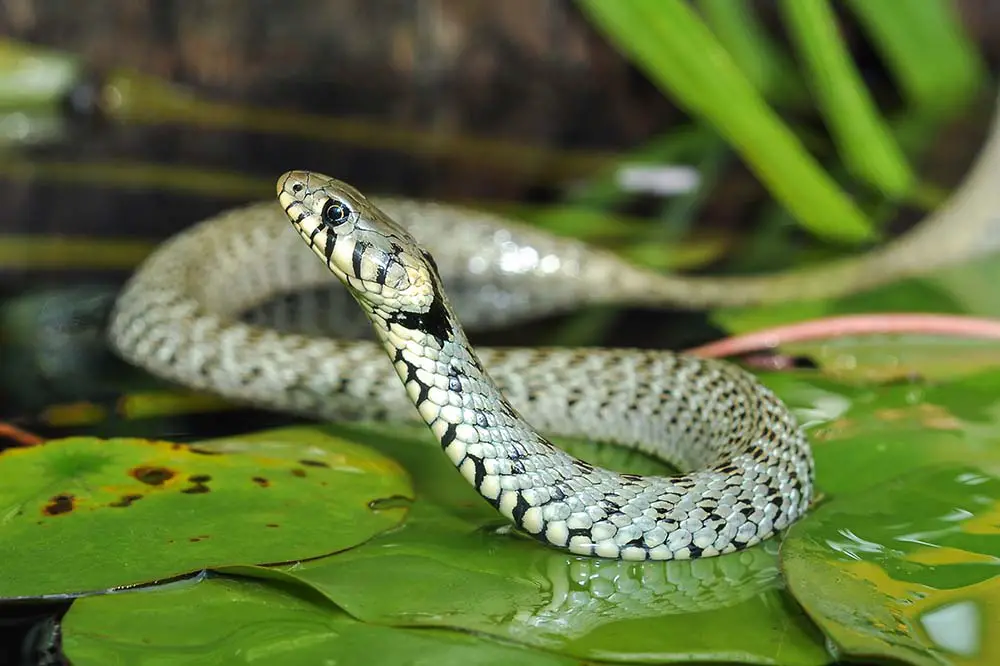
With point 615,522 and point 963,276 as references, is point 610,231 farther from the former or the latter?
point 615,522

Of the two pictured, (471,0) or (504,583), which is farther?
(471,0)

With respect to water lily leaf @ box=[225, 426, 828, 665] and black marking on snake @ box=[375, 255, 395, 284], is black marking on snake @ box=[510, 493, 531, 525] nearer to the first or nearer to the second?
water lily leaf @ box=[225, 426, 828, 665]

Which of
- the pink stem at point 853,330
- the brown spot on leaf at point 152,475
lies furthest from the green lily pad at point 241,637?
the pink stem at point 853,330

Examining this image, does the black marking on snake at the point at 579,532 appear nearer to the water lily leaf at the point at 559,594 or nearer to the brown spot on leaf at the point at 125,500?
the water lily leaf at the point at 559,594

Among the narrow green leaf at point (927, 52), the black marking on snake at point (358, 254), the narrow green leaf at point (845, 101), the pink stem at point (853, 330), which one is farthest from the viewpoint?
the narrow green leaf at point (927, 52)

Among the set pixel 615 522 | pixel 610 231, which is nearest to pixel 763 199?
pixel 610 231

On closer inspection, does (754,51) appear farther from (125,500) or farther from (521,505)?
(125,500)
